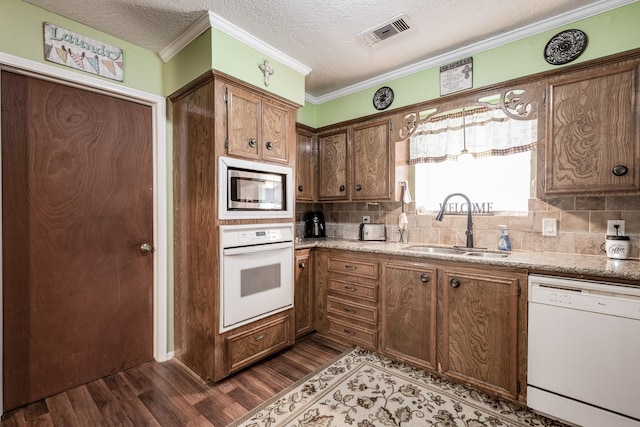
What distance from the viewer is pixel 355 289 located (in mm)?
2578

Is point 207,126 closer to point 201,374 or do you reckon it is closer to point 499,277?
point 201,374

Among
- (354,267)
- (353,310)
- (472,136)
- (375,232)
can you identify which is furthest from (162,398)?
(472,136)

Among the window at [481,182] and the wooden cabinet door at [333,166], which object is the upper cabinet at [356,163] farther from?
the window at [481,182]

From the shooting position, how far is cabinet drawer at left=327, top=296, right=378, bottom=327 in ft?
8.14

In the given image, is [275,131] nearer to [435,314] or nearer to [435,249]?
[435,249]

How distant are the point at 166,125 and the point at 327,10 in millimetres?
1553

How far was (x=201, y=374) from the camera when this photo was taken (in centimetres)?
213

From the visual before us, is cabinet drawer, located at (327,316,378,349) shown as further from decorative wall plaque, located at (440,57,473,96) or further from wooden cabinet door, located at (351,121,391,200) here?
decorative wall plaque, located at (440,57,473,96)

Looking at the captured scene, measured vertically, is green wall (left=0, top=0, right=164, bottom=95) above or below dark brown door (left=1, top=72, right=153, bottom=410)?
above

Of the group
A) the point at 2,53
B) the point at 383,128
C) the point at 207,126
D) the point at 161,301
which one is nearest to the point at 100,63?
the point at 2,53

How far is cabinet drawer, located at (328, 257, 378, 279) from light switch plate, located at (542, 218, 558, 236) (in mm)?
1300

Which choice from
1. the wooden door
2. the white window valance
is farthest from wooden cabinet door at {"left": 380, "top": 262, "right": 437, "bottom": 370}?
the wooden door

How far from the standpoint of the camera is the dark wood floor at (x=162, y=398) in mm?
1717

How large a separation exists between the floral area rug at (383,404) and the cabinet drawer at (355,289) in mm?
573
